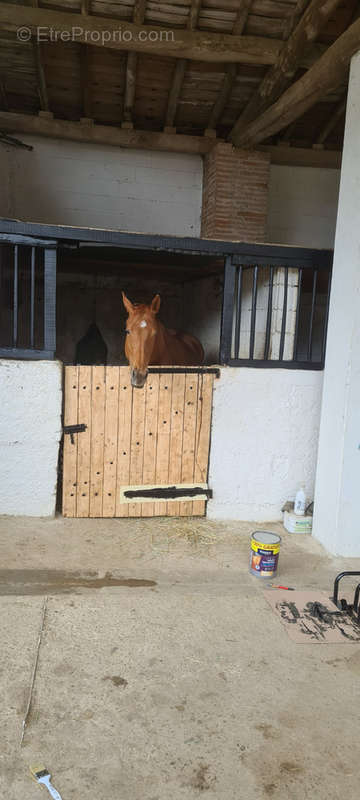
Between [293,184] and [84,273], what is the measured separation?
3.73 metres

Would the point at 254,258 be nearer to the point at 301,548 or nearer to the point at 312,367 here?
the point at 312,367

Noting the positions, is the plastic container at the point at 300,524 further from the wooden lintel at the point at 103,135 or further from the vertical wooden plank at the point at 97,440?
the wooden lintel at the point at 103,135

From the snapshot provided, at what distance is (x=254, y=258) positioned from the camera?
215 inches

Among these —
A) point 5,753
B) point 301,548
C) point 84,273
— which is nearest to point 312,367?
point 301,548

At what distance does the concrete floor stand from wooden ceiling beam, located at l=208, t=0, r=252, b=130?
18.3ft

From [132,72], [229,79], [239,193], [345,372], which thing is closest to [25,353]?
[345,372]

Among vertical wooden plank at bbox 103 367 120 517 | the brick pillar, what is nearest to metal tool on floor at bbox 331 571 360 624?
vertical wooden plank at bbox 103 367 120 517

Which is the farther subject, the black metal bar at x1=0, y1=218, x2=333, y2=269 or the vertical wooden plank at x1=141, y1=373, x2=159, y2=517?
the vertical wooden plank at x1=141, y1=373, x2=159, y2=517

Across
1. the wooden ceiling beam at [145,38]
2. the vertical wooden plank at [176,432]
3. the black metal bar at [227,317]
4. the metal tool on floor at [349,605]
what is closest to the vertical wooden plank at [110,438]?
the vertical wooden plank at [176,432]

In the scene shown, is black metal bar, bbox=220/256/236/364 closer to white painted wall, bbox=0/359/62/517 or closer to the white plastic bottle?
the white plastic bottle

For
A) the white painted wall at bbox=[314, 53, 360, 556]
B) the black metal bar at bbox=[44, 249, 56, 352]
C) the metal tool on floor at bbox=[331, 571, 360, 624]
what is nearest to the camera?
the metal tool on floor at bbox=[331, 571, 360, 624]

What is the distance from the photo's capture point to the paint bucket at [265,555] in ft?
14.4

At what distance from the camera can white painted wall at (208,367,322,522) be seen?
557 centimetres

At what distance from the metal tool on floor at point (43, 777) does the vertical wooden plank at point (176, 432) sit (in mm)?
3298
